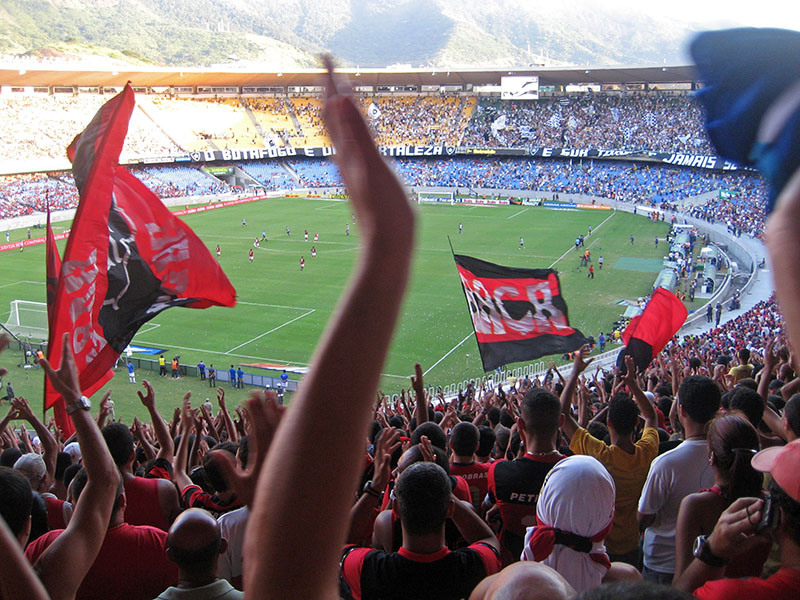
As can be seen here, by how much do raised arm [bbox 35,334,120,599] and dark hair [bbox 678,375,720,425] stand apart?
11.6 feet

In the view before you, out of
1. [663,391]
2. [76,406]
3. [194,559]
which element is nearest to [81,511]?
[76,406]

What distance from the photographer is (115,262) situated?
7.60 metres

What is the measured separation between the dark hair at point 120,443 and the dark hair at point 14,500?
73.4 inches

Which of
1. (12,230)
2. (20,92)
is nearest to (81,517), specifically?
(12,230)

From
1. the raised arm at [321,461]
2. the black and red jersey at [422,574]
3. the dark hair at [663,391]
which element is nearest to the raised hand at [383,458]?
the black and red jersey at [422,574]

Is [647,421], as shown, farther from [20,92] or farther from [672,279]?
[20,92]

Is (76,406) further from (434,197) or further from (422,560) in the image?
(434,197)

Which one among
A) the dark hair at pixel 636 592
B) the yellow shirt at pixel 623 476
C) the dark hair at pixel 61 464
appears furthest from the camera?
the dark hair at pixel 61 464

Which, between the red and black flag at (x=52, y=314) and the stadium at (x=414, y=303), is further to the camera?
the red and black flag at (x=52, y=314)

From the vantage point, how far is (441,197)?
64.8 meters

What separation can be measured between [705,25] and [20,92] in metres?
Answer: 75.1

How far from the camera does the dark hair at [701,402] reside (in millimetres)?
4598

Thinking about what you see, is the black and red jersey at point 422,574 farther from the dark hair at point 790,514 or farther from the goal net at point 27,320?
the goal net at point 27,320

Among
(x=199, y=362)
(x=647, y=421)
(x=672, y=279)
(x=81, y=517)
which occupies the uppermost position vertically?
(x=672, y=279)
